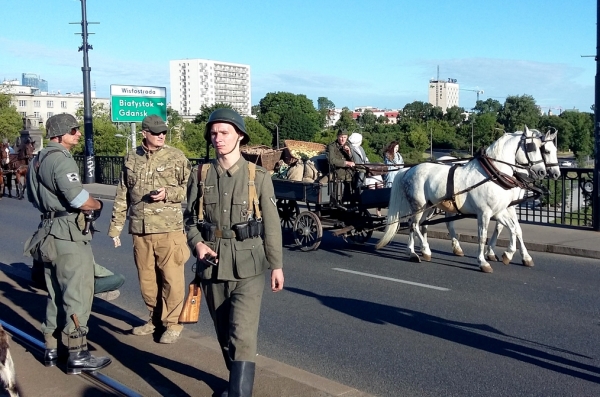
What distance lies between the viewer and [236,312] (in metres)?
4.36

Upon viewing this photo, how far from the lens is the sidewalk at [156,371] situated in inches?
199

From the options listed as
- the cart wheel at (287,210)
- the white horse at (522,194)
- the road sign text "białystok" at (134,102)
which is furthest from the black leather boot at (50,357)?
the road sign text "białystok" at (134,102)

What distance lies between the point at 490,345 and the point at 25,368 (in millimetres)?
4148

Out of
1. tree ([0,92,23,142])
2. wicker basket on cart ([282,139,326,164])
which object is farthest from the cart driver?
tree ([0,92,23,142])

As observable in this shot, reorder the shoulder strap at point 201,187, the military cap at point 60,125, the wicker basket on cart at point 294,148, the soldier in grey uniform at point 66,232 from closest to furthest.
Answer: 1. the shoulder strap at point 201,187
2. the soldier in grey uniform at point 66,232
3. the military cap at point 60,125
4. the wicker basket on cart at point 294,148

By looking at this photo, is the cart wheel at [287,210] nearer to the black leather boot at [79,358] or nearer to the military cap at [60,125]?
the military cap at [60,125]

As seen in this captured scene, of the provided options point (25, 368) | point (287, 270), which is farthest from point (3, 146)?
point (25, 368)

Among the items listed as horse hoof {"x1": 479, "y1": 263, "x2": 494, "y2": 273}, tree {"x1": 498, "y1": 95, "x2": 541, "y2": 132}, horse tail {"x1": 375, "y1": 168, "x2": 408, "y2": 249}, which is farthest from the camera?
tree {"x1": 498, "y1": 95, "x2": 541, "y2": 132}

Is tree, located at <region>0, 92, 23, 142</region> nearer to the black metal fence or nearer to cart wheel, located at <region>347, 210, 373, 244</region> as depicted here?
the black metal fence

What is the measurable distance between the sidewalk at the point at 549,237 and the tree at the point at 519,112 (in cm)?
3018

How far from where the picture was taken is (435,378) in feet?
19.0

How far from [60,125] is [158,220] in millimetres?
1240

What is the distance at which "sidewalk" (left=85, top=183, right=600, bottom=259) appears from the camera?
1209cm

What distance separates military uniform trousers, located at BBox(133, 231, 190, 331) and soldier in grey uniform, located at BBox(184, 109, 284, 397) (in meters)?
1.87
